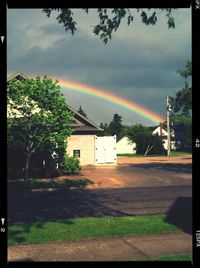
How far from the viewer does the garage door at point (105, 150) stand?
3550cm

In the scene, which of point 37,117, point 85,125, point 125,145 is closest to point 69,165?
point 125,145

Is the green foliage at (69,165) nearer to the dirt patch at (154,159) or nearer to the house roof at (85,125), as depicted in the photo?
the house roof at (85,125)

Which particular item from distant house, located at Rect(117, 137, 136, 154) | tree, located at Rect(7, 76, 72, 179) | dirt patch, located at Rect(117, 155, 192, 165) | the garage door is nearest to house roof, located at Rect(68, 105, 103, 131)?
the garage door

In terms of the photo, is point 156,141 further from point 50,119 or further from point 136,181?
point 50,119

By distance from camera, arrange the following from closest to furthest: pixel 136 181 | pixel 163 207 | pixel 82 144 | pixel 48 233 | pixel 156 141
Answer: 1. pixel 48 233
2. pixel 163 207
3. pixel 136 181
4. pixel 156 141
5. pixel 82 144

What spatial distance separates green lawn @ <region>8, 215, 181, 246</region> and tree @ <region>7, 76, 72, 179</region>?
11113 mm

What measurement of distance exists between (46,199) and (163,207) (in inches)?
238

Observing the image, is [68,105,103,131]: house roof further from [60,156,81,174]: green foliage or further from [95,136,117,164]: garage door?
[60,156,81,174]: green foliage

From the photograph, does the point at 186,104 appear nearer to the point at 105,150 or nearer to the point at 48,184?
the point at 48,184

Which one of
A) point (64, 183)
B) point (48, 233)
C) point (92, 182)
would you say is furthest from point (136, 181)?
point (48, 233)

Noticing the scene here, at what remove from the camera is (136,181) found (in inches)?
1004

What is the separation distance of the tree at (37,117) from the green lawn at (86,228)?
36.5ft

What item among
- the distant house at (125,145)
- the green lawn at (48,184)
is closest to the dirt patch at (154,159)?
the distant house at (125,145)
